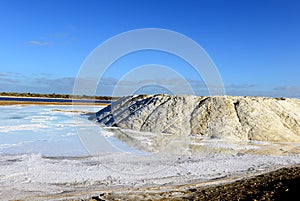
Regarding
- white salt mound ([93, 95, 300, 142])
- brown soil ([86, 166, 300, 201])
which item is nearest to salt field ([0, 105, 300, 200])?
brown soil ([86, 166, 300, 201])

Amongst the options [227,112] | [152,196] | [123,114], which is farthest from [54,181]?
[123,114]

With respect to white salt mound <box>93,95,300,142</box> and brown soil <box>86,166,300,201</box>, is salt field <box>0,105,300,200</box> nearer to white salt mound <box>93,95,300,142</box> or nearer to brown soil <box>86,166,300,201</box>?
brown soil <box>86,166,300,201</box>

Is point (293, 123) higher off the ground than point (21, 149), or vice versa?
point (293, 123)

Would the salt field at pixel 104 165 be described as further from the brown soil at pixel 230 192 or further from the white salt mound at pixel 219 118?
the white salt mound at pixel 219 118

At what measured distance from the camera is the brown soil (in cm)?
551

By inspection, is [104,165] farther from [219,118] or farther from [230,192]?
[219,118]

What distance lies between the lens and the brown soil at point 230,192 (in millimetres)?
5512

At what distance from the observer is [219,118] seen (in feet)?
60.3

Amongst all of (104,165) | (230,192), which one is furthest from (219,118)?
(230,192)

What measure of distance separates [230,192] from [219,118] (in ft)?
41.2

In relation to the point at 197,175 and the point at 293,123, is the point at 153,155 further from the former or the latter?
the point at 293,123

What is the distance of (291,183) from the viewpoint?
5.90 meters

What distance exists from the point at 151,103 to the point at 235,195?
16240mm

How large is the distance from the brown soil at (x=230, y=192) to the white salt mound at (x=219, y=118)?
10245 mm
